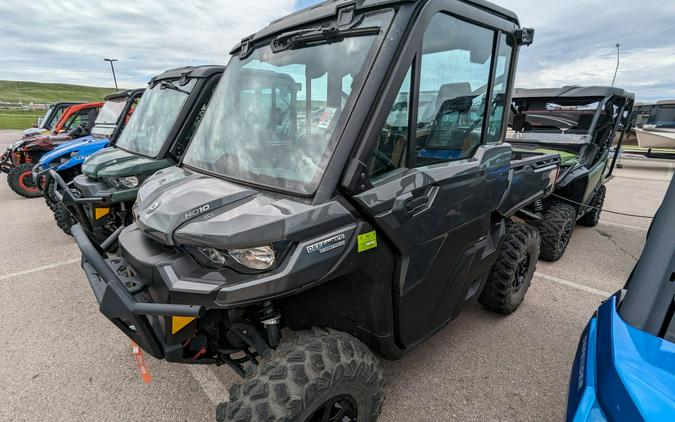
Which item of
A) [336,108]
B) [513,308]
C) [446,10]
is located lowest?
[513,308]

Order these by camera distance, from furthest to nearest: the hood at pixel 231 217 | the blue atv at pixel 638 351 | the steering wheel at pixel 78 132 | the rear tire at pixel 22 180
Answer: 1. the steering wheel at pixel 78 132
2. the rear tire at pixel 22 180
3. the hood at pixel 231 217
4. the blue atv at pixel 638 351

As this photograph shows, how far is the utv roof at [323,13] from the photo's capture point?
5.75ft

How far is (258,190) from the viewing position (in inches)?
73.5

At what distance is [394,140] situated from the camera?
1.85m

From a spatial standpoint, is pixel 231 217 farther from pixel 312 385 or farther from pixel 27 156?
pixel 27 156

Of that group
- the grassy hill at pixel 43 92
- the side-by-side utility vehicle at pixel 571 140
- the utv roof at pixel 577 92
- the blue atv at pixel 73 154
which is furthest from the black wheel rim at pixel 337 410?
the grassy hill at pixel 43 92

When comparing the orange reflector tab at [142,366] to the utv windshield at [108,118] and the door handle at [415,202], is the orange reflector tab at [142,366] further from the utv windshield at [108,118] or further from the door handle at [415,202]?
the utv windshield at [108,118]

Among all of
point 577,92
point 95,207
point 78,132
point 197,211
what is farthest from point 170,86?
point 577,92

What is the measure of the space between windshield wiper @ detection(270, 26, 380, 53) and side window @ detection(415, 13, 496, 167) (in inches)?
13.7

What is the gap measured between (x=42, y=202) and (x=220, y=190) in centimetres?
825

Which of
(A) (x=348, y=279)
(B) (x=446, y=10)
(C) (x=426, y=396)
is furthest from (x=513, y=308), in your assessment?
(B) (x=446, y=10)

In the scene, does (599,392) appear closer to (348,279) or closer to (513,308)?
(348,279)

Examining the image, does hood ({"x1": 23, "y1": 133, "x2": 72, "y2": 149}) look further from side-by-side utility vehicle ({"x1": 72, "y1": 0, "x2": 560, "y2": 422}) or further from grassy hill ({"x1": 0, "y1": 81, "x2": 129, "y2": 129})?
grassy hill ({"x1": 0, "y1": 81, "x2": 129, "y2": 129})

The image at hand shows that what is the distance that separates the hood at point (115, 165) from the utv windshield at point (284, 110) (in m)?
2.30
